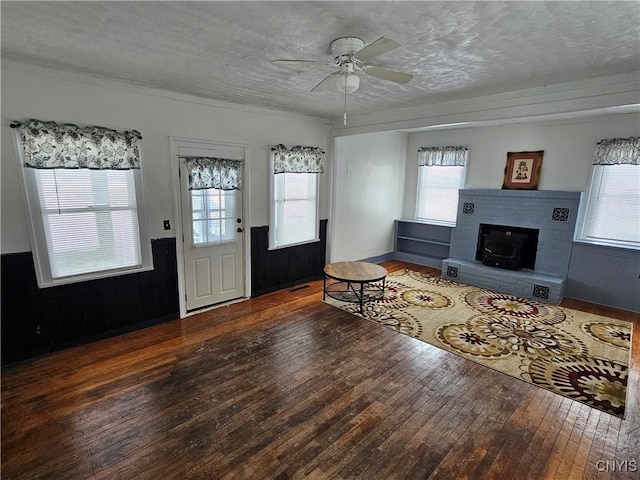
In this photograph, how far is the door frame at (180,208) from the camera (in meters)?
3.57

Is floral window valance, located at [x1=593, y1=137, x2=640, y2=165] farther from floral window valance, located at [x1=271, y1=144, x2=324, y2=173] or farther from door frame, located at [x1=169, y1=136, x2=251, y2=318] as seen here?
door frame, located at [x1=169, y1=136, x2=251, y2=318]

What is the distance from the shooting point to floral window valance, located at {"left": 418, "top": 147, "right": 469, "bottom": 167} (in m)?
5.58

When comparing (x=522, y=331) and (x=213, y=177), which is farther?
(x=213, y=177)

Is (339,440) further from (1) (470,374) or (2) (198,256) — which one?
(2) (198,256)

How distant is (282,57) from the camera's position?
8.02ft

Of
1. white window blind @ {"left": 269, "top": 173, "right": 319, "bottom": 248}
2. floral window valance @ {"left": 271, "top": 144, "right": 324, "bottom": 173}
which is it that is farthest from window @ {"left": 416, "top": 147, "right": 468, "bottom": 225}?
white window blind @ {"left": 269, "top": 173, "right": 319, "bottom": 248}

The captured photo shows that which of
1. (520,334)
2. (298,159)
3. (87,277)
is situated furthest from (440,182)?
(87,277)

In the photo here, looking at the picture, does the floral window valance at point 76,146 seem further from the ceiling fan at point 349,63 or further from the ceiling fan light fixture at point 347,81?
the ceiling fan light fixture at point 347,81

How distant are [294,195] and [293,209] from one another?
0.69ft

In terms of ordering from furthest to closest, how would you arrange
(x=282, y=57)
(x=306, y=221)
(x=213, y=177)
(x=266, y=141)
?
(x=306, y=221), (x=266, y=141), (x=213, y=177), (x=282, y=57)

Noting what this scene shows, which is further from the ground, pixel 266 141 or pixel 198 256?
pixel 266 141

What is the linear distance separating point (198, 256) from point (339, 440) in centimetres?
269

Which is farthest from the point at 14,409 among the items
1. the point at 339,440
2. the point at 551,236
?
the point at 551,236

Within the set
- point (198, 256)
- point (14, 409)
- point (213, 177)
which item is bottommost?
point (14, 409)
